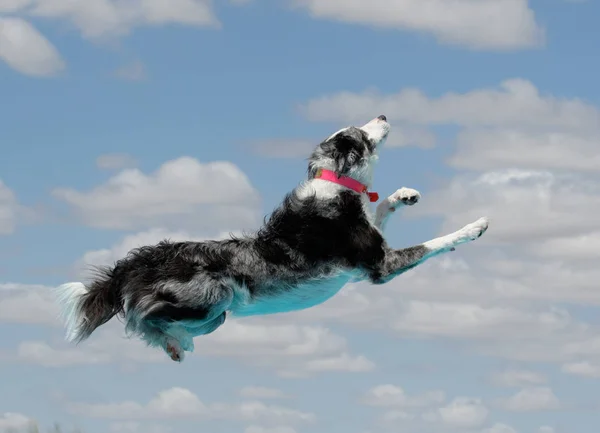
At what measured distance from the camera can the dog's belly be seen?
458 inches

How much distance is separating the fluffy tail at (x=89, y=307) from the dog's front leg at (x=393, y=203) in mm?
3559

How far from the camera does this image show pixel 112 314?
12172 mm

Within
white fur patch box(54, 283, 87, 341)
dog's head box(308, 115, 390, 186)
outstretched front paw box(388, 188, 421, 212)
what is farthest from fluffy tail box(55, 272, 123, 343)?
outstretched front paw box(388, 188, 421, 212)

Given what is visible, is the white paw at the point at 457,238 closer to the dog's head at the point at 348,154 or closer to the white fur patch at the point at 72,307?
the dog's head at the point at 348,154

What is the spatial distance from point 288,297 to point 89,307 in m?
2.60

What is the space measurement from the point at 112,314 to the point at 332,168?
3.37 metres

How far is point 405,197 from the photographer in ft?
41.0

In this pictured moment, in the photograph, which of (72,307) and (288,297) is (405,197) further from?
(72,307)

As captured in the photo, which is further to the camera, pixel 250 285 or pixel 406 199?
pixel 406 199

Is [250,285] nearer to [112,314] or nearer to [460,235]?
[112,314]

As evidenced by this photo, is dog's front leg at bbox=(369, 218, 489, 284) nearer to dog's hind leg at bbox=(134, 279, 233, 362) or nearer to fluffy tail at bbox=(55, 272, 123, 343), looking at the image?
dog's hind leg at bbox=(134, 279, 233, 362)

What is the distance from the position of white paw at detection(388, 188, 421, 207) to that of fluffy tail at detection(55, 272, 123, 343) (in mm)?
3791

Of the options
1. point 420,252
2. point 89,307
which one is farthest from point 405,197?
point 89,307

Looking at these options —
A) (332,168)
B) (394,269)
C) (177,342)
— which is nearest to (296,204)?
(332,168)
